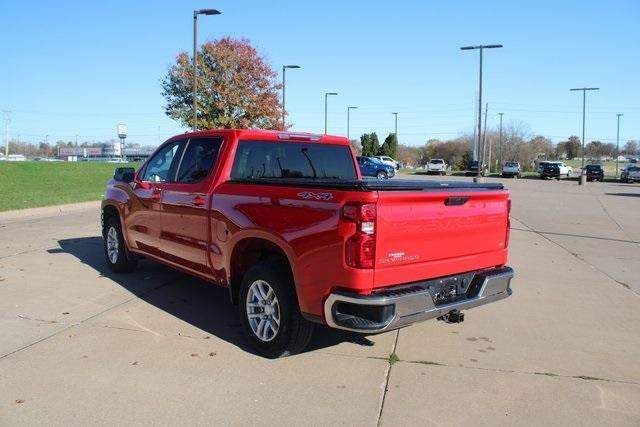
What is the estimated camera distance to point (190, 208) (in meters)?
5.63

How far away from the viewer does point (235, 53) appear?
32.6m

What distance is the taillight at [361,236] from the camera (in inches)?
152

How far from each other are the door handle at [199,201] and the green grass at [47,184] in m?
11.9

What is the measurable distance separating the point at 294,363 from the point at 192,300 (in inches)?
87.7

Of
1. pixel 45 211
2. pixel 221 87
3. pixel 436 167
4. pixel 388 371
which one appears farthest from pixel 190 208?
pixel 436 167

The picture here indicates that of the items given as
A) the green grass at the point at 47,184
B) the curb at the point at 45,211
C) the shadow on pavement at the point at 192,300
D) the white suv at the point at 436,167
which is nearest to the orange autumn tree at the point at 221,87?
the green grass at the point at 47,184

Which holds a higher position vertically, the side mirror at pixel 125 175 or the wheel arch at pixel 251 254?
the side mirror at pixel 125 175

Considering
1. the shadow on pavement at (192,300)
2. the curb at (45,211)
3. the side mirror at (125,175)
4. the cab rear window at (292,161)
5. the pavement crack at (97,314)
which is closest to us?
the pavement crack at (97,314)

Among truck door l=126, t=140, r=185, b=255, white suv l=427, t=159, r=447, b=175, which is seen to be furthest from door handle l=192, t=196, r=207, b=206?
white suv l=427, t=159, r=447, b=175

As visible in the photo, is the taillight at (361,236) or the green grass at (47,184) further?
the green grass at (47,184)

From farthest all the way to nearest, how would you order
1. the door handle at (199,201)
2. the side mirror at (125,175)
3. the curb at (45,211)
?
the curb at (45,211) < the side mirror at (125,175) < the door handle at (199,201)

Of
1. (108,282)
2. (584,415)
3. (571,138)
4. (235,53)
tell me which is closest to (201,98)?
(235,53)

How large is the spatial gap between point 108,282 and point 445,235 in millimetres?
4650

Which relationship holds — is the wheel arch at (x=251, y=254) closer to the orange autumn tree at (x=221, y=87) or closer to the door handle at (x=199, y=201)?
the door handle at (x=199, y=201)
